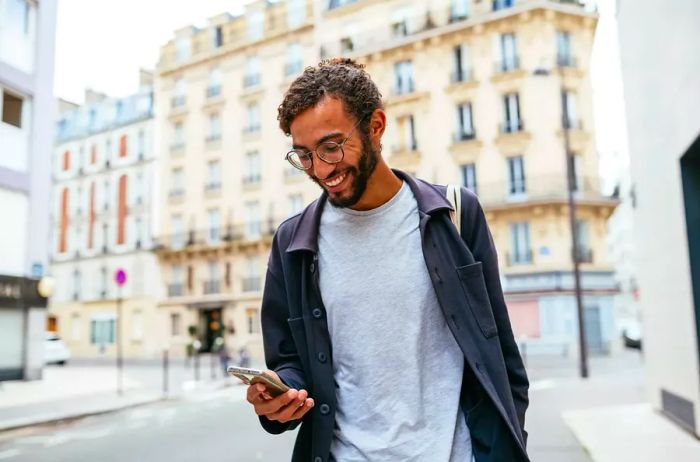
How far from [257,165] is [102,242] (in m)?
12.1

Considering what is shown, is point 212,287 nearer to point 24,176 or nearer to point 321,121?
point 24,176

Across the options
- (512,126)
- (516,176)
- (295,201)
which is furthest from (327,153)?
(295,201)

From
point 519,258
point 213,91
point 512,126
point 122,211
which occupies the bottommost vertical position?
point 519,258

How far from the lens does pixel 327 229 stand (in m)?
1.91

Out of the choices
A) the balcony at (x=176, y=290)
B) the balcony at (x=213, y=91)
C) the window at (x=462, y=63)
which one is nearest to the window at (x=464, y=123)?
the window at (x=462, y=63)

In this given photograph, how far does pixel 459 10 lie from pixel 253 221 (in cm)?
1517

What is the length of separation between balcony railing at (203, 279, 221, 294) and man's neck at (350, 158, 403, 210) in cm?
3515

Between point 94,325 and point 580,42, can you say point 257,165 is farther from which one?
point 580,42

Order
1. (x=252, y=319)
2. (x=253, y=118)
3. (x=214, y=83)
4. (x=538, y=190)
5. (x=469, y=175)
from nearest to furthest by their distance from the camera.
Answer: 1. (x=538, y=190)
2. (x=469, y=175)
3. (x=252, y=319)
4. (x=253, y=118)
5. (x=214, y=83)

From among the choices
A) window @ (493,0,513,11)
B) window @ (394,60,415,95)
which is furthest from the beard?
window @ (394,60,415,95)

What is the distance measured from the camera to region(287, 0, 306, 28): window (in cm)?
3506

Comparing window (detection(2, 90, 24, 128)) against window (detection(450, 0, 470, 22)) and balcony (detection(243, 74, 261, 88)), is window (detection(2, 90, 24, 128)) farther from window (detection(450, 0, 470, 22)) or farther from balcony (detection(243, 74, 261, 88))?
balcony (detection(243, 74, 261, 88))

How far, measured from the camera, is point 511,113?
2883 centimetres

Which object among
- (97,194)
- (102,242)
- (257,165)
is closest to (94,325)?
(102,242)
